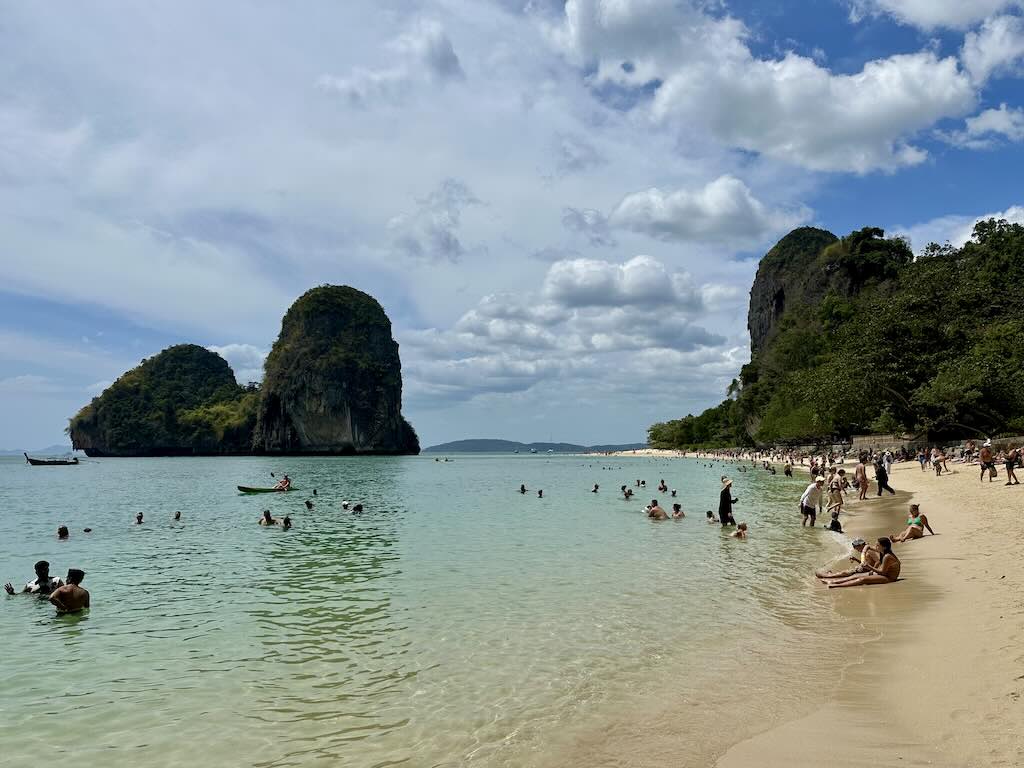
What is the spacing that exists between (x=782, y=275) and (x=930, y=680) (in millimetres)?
190109

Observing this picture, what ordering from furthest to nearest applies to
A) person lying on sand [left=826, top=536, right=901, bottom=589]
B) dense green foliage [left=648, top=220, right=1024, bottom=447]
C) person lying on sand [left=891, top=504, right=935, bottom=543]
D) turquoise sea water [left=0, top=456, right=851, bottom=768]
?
1. dense green foliage [left=648, top=220, right=1024, bottom=447]
2. person lying on sand [left=891, top=504, right=935, bottom=543]
3. person lying on sand [left=826, top=536, right=901, bottom=589]
4. turquoise sea water [left=0, top=456, right=851, bottom=768]

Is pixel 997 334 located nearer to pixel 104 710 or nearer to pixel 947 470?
pixel 947 470

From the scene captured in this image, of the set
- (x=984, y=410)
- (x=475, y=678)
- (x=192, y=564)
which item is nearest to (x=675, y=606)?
(x=475, y=678)

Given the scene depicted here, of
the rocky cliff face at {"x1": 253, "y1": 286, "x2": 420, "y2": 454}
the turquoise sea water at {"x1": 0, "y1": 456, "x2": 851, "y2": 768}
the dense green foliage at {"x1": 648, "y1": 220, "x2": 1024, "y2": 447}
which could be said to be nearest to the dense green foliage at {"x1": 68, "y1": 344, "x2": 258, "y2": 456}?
the rocky cliff face at {"x1": 253, "y1": 286, "x2": 420, "y2": 454}

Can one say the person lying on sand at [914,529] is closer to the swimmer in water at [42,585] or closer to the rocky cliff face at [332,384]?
the swimmer in water at [42,585]

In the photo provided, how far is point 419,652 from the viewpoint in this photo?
A: 9578 mm

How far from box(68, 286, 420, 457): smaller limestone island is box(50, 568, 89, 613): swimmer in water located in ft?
495

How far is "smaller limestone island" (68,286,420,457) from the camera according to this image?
527 ft

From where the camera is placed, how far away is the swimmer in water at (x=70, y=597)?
40.7 ft

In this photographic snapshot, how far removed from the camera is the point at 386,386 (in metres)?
170

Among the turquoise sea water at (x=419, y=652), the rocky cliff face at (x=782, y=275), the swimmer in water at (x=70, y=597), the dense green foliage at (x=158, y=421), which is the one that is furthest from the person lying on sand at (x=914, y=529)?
the dense green foliage at (x=158, y=421)

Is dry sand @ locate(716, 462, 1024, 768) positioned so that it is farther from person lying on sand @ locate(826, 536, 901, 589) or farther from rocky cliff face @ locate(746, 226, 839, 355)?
rocky cliff face @ locate(746, 226, 839, 355)

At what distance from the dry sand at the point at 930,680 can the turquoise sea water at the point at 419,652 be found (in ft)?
1.55

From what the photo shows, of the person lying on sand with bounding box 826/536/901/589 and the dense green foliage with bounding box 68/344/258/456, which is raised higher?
the dense green foliage with bounding box 68/344/258/456
